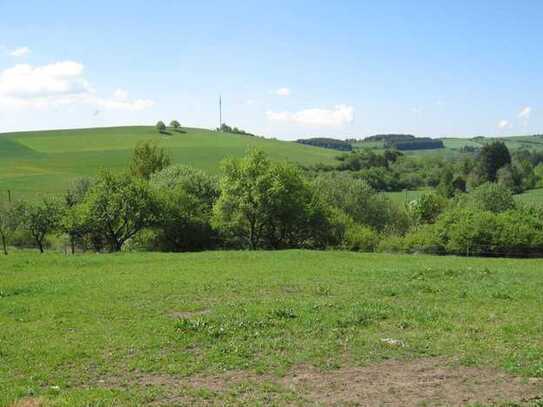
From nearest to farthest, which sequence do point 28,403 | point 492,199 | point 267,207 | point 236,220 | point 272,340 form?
1. point 28,403
2. point 272,340
3. point 267,207
4. point 236,220
5. point 492,199

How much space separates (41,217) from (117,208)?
1537cm

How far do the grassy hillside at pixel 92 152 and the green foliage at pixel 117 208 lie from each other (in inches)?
1702

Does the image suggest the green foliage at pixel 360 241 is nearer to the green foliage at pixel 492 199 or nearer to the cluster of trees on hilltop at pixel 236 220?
the cluster of trees on hilltop at pixel 236 220

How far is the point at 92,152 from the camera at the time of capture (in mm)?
125938

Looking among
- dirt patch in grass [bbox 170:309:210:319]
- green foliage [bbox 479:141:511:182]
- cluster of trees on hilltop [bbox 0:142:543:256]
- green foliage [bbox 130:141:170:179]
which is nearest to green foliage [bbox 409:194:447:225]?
cluster of trees on hilltop [bbox 0:142:543:256]

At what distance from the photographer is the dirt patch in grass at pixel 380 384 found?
10633mm

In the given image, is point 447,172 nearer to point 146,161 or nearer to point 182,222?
point 146,161

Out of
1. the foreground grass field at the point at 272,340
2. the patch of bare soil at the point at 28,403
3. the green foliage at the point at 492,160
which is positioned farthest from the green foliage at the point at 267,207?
the green foliage at the point at 492,160

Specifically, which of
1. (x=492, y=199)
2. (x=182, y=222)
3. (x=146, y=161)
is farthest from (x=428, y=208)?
(x=182, y=222)

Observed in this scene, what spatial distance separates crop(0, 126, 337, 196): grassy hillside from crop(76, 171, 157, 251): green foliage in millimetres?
43232

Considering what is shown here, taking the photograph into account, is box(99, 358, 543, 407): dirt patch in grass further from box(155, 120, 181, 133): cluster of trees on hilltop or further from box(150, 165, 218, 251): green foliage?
box(155, 120, 181, 133): cluster of trees on hilltop

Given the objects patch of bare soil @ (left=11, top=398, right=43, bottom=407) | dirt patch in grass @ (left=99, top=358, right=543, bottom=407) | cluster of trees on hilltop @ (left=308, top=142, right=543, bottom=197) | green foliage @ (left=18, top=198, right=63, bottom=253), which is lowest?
green foliage @ (left=18, top=198, right=63, bottom=253)

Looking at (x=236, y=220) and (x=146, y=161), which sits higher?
(x=146, y=161)

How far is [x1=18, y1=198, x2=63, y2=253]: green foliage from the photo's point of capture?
5772 cm
